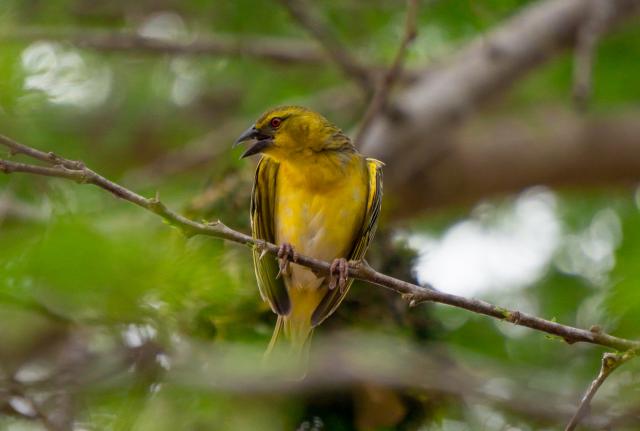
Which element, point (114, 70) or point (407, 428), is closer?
point (407, 428)

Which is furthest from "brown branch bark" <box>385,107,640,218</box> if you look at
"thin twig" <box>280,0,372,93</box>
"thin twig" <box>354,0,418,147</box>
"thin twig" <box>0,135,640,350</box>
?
"thin twig" <box>0,135,640,350</box>

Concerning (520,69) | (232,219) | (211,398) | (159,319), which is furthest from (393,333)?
(520,69)

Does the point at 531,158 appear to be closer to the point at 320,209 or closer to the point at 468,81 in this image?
the point at 468,81

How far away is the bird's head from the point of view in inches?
165

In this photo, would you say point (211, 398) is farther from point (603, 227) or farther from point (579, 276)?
point (603, 227)

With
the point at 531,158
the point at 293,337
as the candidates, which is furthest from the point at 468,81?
the point at 293,337

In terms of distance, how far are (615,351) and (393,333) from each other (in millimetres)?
1748

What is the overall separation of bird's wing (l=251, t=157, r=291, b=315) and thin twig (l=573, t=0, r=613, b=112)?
2015 mm

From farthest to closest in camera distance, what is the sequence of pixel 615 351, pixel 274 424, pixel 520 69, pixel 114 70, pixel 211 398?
pixel 114 70, pixel 520 69, pixel 274 424, pixel 211 398, pixel 615 351

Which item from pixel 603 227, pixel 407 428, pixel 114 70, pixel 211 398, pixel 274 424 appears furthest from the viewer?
pixel 114 70

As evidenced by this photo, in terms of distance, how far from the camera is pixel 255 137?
4.22 m

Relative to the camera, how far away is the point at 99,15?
712cm

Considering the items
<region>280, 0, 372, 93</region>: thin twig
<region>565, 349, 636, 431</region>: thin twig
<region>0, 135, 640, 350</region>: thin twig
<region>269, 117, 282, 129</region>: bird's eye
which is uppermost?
<region>280, 0, 372, 93</region>: thin twig

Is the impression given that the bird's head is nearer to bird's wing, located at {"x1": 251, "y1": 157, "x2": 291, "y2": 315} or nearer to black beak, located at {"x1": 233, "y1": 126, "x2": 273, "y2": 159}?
black beak, located at {"x1": 233, "y1": 126, "x2": 273, "y2": 159}
